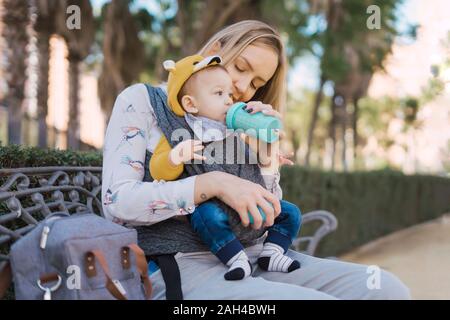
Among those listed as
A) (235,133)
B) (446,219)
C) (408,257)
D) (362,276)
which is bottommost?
(446,219)

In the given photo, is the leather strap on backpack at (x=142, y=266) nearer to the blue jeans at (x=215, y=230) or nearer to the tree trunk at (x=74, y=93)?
the blue jeans at (x=215, y=230)

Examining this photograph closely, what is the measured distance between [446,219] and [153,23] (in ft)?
36.6

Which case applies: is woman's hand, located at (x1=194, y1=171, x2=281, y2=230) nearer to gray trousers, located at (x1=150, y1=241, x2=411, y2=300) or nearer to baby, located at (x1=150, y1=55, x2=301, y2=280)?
baby, located at (x1=150, y1=55, x2=301, y2=280)

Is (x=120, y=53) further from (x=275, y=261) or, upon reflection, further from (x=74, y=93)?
(x=275, y=261)

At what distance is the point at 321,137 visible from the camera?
42.7 m

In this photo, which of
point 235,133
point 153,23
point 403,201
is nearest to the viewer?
point 235,133

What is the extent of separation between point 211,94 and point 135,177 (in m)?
0.39

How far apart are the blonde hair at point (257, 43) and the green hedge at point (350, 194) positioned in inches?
44.6

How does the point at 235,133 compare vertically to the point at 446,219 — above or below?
above

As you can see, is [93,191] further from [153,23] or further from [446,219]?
[446,219]

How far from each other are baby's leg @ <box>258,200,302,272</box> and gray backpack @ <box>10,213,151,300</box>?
20.3 inches

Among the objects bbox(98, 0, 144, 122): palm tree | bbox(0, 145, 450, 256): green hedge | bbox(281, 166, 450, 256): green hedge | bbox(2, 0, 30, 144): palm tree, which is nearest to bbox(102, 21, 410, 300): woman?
bbox(0, 145, 450, 256): green hedge

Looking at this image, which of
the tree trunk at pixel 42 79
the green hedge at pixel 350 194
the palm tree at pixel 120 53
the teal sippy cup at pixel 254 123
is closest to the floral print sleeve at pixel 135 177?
the teal sippy cup at pixel 254 123
